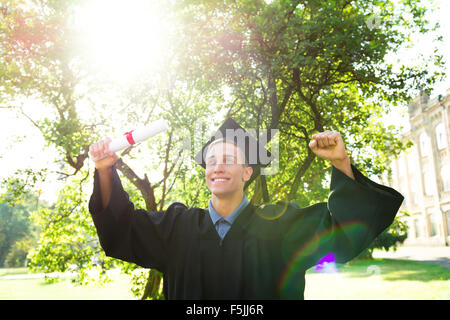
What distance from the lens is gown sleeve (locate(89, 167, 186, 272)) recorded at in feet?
8.55

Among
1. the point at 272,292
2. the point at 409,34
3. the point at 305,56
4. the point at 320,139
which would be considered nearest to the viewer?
the point at 320,139

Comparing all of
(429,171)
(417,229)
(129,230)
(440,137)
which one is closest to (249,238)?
(129,230)

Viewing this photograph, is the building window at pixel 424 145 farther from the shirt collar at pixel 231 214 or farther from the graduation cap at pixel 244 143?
the shirt collar at pixel 231 214

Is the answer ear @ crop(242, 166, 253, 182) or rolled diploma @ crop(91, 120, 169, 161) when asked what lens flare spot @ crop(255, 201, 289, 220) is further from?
rolled diploma @ crop(91, 120, 169, 161)

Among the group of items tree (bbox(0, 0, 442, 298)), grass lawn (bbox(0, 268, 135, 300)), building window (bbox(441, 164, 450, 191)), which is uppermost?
building window (bbox(441, 164, 450, 191))

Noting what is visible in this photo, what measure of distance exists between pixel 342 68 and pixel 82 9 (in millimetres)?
6181

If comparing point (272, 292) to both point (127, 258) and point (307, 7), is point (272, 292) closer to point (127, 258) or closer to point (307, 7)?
point (127, 258)

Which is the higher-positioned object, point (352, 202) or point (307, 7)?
point (307, 7)

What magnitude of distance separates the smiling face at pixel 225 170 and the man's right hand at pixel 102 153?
0.71m

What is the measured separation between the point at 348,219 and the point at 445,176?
3790cm

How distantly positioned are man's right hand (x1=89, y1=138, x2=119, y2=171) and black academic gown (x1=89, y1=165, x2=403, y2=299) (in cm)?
8

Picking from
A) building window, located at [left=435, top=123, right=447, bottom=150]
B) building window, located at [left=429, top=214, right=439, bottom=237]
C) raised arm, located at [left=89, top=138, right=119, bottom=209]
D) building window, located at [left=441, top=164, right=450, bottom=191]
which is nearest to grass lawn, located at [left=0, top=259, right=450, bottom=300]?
raised arm, located at [left=89, top=138, right=119, bottom=209]
